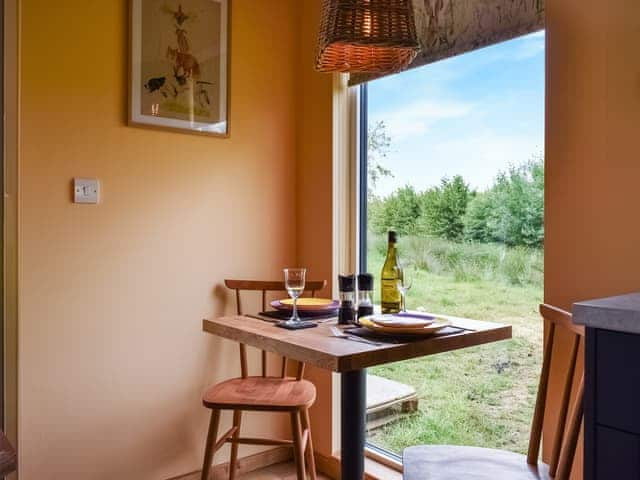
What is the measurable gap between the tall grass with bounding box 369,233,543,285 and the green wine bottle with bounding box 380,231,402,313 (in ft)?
1.09

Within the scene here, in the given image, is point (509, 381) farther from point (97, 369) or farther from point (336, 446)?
point (97, 369)

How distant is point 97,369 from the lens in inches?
81.4

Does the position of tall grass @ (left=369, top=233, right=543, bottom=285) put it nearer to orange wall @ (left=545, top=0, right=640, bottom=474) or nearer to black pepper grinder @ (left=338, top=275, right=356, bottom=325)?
orange wall @ (left=545, top=0, right=640, bottom=474)

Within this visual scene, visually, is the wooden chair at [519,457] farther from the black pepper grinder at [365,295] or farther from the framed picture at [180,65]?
the framed picture at [180,65]

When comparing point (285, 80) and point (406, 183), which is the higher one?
point (285, 80)

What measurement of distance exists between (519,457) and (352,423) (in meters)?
0.48

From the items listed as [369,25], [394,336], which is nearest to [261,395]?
[394,336]

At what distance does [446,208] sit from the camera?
2158mm

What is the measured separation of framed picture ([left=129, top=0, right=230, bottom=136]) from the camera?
2.15 m

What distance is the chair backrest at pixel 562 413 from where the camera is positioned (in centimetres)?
124

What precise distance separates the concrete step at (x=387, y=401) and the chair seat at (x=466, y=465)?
0.77m

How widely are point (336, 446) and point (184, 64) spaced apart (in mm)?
1895

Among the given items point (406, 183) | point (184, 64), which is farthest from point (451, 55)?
point (184, 64)

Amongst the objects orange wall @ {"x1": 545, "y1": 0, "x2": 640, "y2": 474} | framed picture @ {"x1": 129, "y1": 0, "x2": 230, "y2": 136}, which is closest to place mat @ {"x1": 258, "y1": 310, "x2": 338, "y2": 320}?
orange wall @ {"x1": 545, "y1": 0, "x2": 640, "y2": 474}
